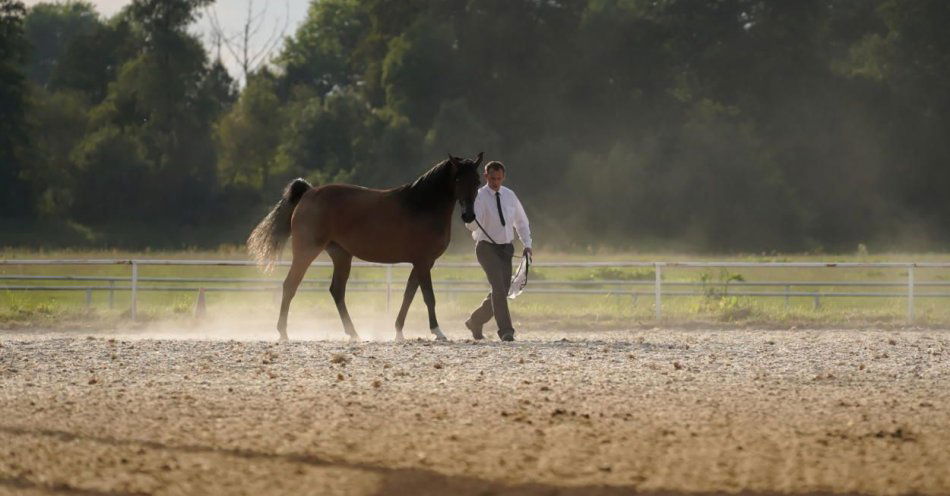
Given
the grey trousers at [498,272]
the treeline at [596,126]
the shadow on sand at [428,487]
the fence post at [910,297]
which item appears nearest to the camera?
the shadow on sand at [428,487]

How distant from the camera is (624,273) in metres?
36.9

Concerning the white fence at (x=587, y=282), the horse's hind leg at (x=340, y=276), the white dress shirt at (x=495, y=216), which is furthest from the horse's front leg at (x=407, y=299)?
the white fence at (x=587, y=282)

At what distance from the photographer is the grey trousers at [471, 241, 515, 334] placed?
16297 millimetres

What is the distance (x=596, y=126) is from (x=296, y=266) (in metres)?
47.3

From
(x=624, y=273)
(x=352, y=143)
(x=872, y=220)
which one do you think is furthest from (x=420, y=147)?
(x=624, y=273)

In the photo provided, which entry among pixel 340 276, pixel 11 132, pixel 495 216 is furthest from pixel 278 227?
pixel 11 132

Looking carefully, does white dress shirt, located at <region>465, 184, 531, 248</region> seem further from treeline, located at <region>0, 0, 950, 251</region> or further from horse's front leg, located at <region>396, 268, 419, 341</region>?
treeline, located at <region>0, 0, 950, 251</region>

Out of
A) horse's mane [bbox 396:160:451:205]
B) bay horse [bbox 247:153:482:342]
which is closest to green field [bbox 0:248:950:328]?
bay horse [bbox 247:153:482:342]

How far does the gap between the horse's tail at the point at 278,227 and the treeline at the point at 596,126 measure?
1581 inches

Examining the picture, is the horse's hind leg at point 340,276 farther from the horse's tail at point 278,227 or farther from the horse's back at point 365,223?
the horse's tail at point 278,227

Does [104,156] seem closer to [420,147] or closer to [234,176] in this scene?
[234,176]

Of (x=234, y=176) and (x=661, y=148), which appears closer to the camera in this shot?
(x=661, y=148)

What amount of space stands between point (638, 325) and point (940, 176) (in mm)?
43485

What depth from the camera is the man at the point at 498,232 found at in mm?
16312
